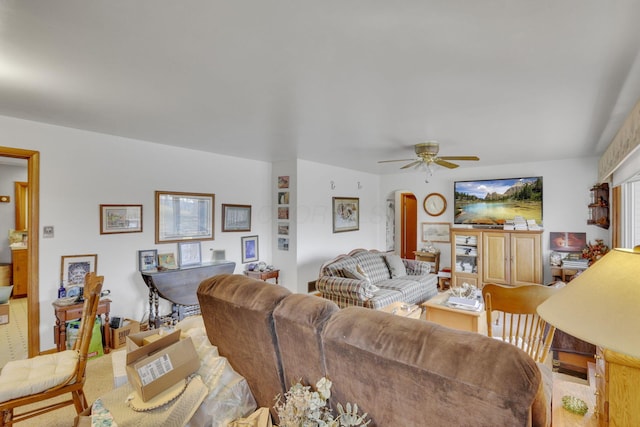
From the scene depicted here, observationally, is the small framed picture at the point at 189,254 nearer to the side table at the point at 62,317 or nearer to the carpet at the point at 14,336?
the side table at the point at 62,317

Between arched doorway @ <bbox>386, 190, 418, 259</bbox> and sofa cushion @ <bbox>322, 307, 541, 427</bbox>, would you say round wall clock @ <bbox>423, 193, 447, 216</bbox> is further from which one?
sofa cushion @ <bbox>322, 307, 541, 427</bbox>

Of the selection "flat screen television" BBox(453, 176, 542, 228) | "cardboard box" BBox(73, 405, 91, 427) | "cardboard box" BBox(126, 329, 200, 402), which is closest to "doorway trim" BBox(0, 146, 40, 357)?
"cardboard box" BBox(73, 405, 91, 427)

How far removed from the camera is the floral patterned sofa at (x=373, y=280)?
377 centimetres

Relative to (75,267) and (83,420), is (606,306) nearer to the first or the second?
(83,420)

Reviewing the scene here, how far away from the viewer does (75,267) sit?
10.5 feet

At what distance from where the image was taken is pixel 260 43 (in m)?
1.60

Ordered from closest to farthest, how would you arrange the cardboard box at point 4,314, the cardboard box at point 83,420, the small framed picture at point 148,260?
the cardboard box at point 83,420 < the small framed picture at point 148,260 < the cardboard box at point 4,314

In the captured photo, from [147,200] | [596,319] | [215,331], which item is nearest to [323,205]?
[147,200]

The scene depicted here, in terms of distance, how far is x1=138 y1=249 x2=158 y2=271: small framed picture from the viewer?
367cm

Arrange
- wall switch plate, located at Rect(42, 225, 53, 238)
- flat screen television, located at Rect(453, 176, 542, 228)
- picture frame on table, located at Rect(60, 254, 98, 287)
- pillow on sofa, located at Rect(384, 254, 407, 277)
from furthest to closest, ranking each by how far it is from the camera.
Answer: flat screen television, located at Rect(453, 176, 542, 228) < pillow on sofa, located at Rect(384, 254, 407, 277) < picture frame on table, located at Rect(60, 254, 98, 287) < wall switch plate, located at Rect(42, 225, 53, 238)

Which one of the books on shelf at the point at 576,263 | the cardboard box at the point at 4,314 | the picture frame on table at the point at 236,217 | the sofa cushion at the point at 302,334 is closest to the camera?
the sofa cushion at the point at 302,334

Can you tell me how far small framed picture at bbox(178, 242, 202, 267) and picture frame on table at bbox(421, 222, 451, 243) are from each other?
14.0ft

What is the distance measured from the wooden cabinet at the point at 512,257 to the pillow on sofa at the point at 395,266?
4.50 ft

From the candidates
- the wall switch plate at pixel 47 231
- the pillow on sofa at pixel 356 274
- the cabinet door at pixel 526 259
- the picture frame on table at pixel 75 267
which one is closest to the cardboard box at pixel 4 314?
the picture frame on table at pixel 75 267
